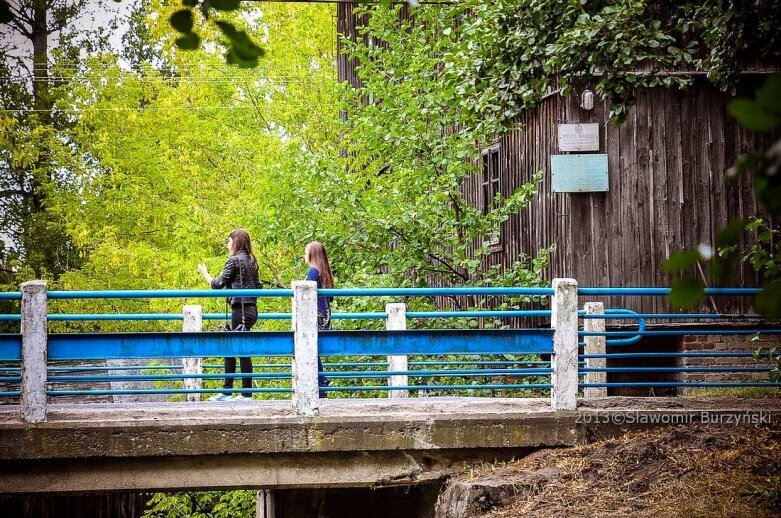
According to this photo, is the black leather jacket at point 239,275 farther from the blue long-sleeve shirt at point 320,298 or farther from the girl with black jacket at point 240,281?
the blue long-sleeve shirt at point 320,298

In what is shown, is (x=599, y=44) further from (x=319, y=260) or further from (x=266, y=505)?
(x=266, y=505)

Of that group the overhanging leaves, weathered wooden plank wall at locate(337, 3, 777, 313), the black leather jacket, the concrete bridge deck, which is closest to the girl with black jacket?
the black leather jacket

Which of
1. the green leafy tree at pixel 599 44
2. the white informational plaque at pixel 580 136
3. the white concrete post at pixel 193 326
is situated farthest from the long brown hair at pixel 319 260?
the white informational plaque at pixel 580 136

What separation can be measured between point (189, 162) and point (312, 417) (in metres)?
16.0

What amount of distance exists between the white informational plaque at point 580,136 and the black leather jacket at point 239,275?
18.6 ft

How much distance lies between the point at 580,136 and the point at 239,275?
239 inches

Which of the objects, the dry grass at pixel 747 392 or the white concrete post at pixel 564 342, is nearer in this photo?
the white concrete post at pixel 564 342

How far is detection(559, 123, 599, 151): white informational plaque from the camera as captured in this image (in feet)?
47.8

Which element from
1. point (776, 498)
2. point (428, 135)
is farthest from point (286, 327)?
point (776, 498)

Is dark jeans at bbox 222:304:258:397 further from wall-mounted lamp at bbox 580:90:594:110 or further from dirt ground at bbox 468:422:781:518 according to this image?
wall-mounted lamp at bbox 580:90:594:110

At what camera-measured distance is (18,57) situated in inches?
1262

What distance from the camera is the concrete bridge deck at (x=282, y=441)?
8531mm

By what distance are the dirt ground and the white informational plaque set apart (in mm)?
6353

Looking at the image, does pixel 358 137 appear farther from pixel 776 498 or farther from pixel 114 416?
pixel 776 498
